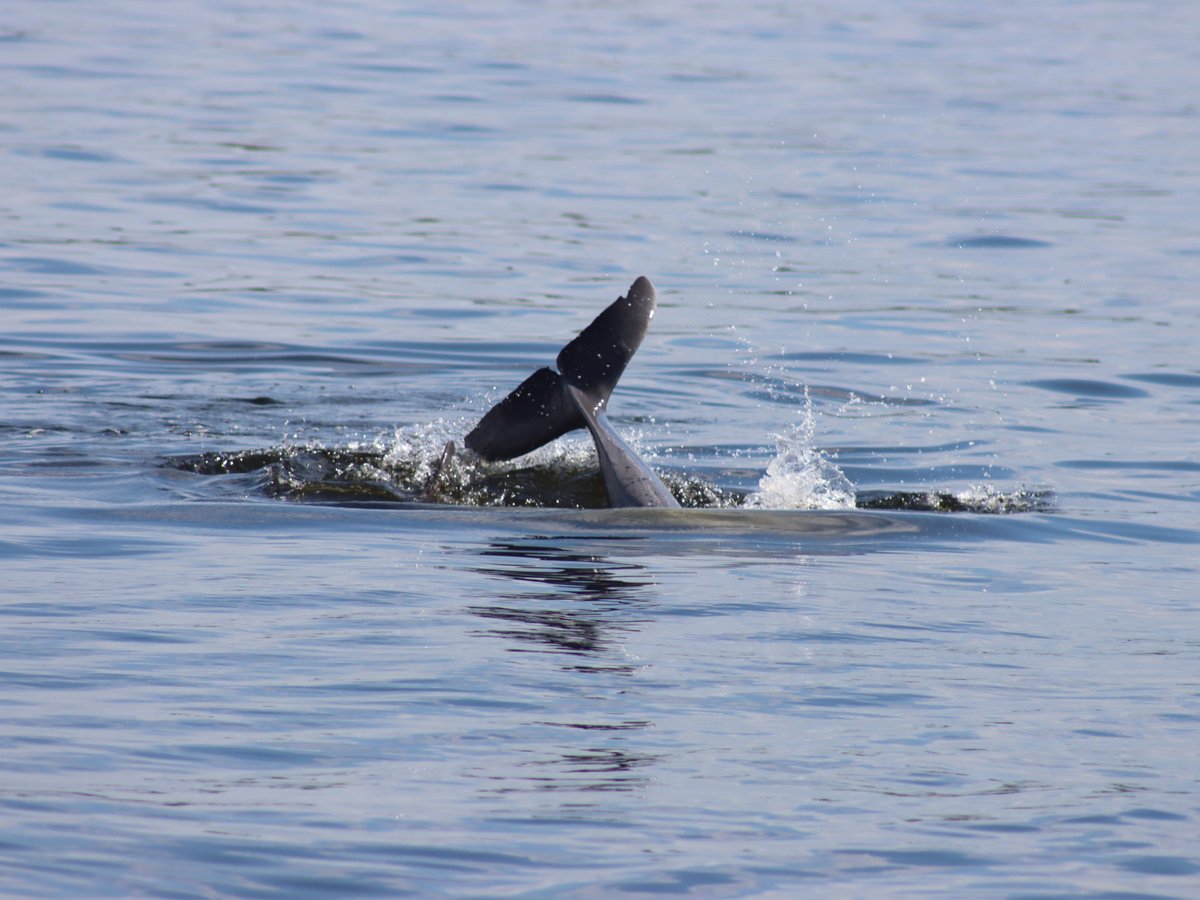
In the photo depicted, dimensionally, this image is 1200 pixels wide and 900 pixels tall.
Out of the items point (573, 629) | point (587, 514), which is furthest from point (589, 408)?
point (573, 629)

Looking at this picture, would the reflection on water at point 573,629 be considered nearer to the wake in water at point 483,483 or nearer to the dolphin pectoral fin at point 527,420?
the dolphin pectoral fin at point 527,420

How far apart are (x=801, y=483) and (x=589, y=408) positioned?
1.41m

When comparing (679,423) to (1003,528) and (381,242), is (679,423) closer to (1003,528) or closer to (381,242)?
(1003,528)

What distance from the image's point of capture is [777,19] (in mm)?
45656

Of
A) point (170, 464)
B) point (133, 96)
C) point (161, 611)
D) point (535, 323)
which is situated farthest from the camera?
point (133, 96)

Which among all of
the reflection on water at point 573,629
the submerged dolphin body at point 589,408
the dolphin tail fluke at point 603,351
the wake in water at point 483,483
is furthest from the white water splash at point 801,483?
the reflection on water at point 573,629

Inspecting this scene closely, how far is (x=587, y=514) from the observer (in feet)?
34.0

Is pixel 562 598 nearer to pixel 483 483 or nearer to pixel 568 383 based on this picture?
pixel 568 383

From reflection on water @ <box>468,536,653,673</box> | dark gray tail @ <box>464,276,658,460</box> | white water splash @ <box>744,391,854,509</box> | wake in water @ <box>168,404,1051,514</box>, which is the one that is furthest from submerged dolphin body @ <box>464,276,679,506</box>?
reflection on water @ <box>468,536,653,673</box>

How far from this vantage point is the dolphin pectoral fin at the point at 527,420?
1068 cm

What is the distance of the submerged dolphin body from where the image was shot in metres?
10.6

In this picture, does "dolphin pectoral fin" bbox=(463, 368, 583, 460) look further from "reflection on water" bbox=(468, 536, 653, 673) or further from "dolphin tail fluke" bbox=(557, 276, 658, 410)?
"reflection on water" bbox=(468, 536, 653, 673)

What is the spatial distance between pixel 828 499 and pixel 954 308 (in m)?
7.65

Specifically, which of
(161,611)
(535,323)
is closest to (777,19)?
(535,323)
